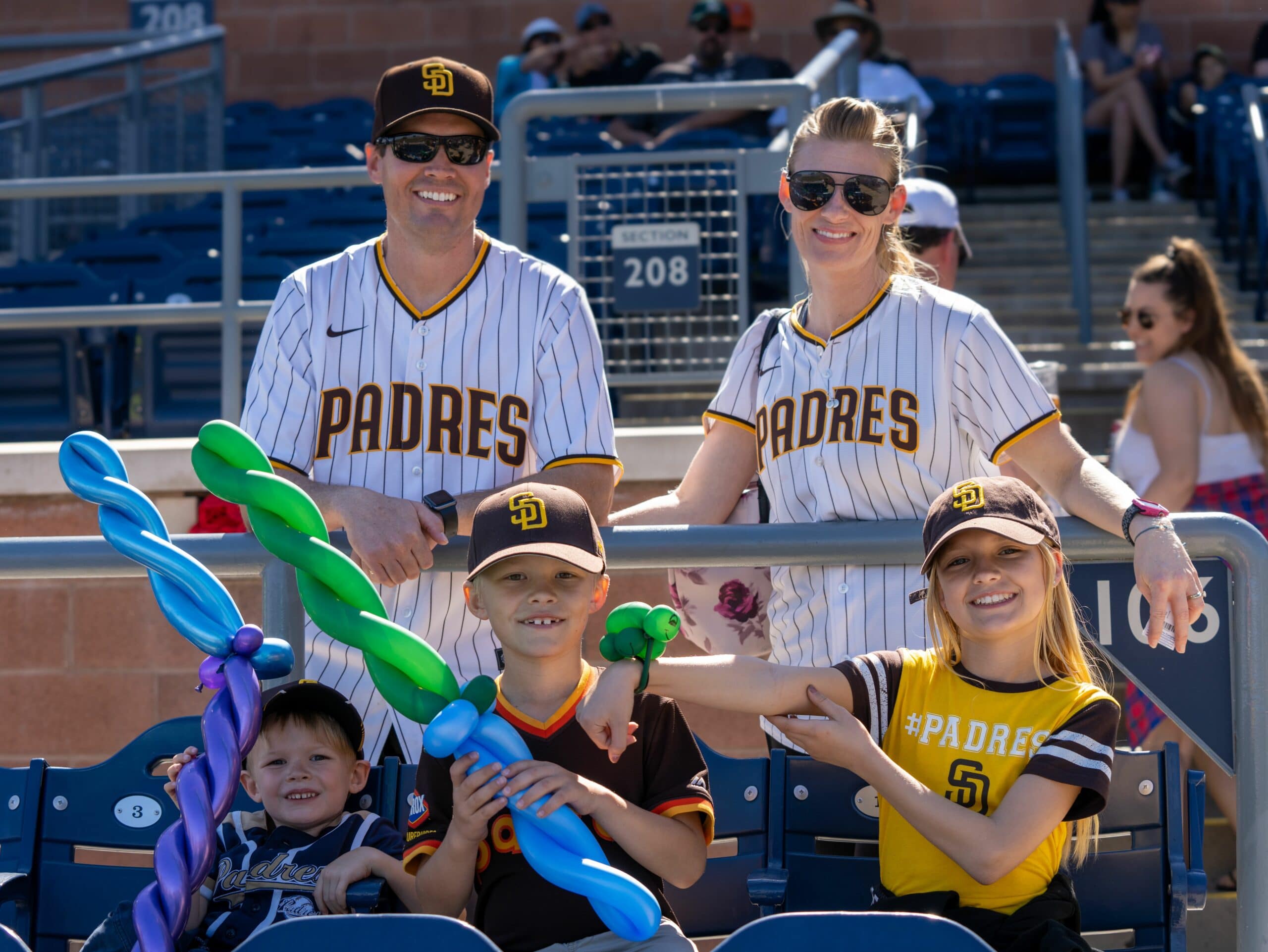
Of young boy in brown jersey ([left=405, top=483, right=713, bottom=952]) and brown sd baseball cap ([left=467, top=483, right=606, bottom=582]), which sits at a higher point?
brown sd baseball cap ([left=467, top=483, right=606, bottom=582])

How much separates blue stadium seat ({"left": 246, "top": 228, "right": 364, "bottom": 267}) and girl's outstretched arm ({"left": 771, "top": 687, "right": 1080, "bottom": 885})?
174 inches

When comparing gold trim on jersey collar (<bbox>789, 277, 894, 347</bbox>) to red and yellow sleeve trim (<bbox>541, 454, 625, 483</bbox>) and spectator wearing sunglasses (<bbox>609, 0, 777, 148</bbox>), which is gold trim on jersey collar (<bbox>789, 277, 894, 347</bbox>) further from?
spectator wearing sunglasses (<bbox>609, 0, 777, 148</bbox>)

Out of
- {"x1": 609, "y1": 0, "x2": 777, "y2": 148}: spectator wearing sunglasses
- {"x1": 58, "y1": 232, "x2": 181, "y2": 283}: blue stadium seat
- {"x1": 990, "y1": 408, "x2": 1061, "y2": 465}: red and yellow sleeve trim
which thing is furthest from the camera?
{"x1": 609, "y1": 0, "x2": 777, "y2": 148}: spectator wearing sunglasses

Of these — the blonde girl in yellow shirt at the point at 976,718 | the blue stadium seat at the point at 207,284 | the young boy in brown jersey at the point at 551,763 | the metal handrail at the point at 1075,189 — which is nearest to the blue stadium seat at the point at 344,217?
the blue stadium seat at the point at 207,284

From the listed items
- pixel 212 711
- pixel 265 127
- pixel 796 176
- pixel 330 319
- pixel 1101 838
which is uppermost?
pixel 265 127

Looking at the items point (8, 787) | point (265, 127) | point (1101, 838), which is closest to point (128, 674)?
point (8, 787)

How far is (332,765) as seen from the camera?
2518 millimetres

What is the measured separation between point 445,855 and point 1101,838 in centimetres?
109

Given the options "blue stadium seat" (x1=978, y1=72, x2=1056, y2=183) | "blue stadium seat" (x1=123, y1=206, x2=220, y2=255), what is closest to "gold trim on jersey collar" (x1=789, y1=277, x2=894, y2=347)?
"blue stadium seat" (x1=123, y1=206, x2=220, y2=255)

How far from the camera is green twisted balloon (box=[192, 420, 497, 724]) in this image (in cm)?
211

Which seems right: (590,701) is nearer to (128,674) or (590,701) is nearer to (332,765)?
(332,765)

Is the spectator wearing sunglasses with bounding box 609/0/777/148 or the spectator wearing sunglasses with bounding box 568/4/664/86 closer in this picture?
the spectator wearing sunglasses with bounding box 609/0/777/148

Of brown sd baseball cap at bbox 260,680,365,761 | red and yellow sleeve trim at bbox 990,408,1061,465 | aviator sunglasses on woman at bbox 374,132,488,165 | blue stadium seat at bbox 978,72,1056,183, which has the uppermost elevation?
blue stadium seat at bbox 978,72,1056,183

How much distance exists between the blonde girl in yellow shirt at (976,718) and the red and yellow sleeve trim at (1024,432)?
217 millimetres
